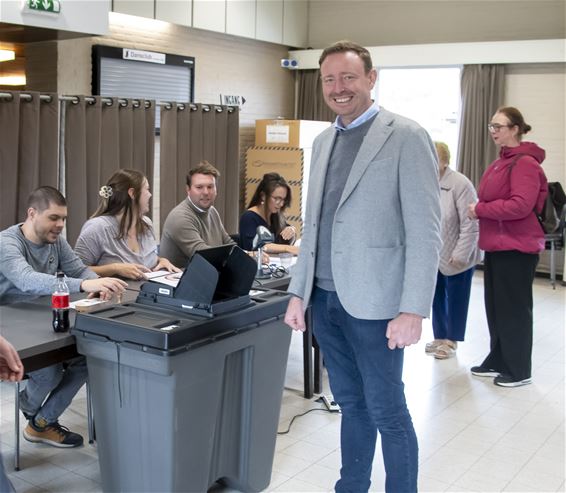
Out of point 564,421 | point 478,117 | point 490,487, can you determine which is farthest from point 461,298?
point 478,117

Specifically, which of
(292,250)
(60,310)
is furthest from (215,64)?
(60,310)

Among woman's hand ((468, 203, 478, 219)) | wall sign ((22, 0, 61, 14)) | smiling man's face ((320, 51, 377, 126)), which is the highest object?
wall sign ((22, 0, 61, 14))

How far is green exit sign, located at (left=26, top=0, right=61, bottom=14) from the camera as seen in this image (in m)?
5.06

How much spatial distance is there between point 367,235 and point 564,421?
7.26 feet

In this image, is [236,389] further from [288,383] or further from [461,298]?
[461,298]

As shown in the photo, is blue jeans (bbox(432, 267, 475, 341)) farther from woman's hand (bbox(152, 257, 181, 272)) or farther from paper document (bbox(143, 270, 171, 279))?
paper document (bbox(143, 270, 171, 279))

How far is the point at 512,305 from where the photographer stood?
14.1 feet

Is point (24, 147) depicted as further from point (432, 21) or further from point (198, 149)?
point (432, 21)

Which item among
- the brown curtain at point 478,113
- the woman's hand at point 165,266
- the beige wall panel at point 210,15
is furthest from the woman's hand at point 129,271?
the brown curtain at point 478,113

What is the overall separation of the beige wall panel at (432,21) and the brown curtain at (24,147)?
199 inches

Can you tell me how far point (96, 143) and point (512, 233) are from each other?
296 centimetres

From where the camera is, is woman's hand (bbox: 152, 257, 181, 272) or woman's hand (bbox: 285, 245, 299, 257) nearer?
woman's hand (bbox: 152, 257, 181, 272)

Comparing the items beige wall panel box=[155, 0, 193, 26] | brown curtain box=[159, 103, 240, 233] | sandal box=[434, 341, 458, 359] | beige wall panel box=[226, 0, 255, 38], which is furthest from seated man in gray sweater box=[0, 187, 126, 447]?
beige wall panel box=[226, 0, 255, 38]

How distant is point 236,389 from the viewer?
282 cm
